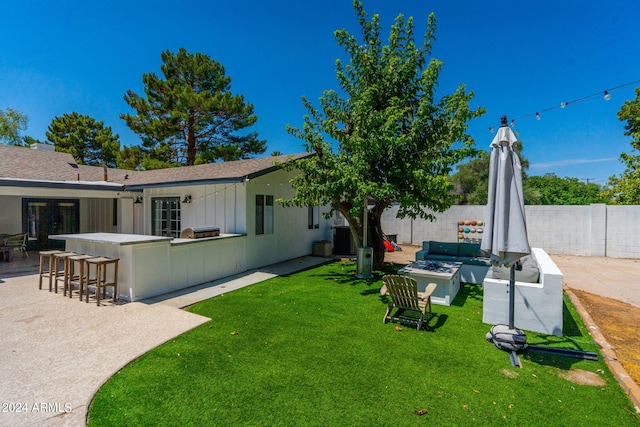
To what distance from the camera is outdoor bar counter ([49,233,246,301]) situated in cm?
662

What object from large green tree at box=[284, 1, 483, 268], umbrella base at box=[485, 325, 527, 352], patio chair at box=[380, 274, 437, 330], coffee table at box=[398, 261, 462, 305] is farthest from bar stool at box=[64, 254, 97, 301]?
umbrella base at box=[485, 325, 527, 352]

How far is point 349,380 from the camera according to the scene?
3.60 metres

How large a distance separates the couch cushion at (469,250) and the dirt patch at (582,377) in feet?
17.1

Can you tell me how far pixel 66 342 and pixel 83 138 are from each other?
32.1 meters

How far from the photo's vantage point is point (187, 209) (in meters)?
11.1

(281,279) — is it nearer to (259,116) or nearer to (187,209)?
(187,209)

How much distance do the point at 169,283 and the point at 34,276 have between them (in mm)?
4817

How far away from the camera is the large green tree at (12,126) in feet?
98.4

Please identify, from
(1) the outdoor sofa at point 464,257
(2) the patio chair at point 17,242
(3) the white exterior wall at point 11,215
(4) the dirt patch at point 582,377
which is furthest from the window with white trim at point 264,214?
(3) the white exterior wall at point 11,215

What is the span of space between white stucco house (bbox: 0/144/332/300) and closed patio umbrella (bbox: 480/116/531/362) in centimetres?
658

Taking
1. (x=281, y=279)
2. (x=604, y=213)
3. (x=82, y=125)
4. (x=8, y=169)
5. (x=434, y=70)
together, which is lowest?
(x=281, y=279)

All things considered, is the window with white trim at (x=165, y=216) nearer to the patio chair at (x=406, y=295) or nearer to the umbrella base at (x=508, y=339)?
the patio chair at (x=406, y=295)

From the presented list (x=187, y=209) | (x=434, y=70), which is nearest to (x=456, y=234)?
(x=434, y=70)

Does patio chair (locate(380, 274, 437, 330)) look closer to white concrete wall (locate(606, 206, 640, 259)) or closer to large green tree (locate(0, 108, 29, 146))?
white concrete wall (locate(606, 206, 640, 259))
